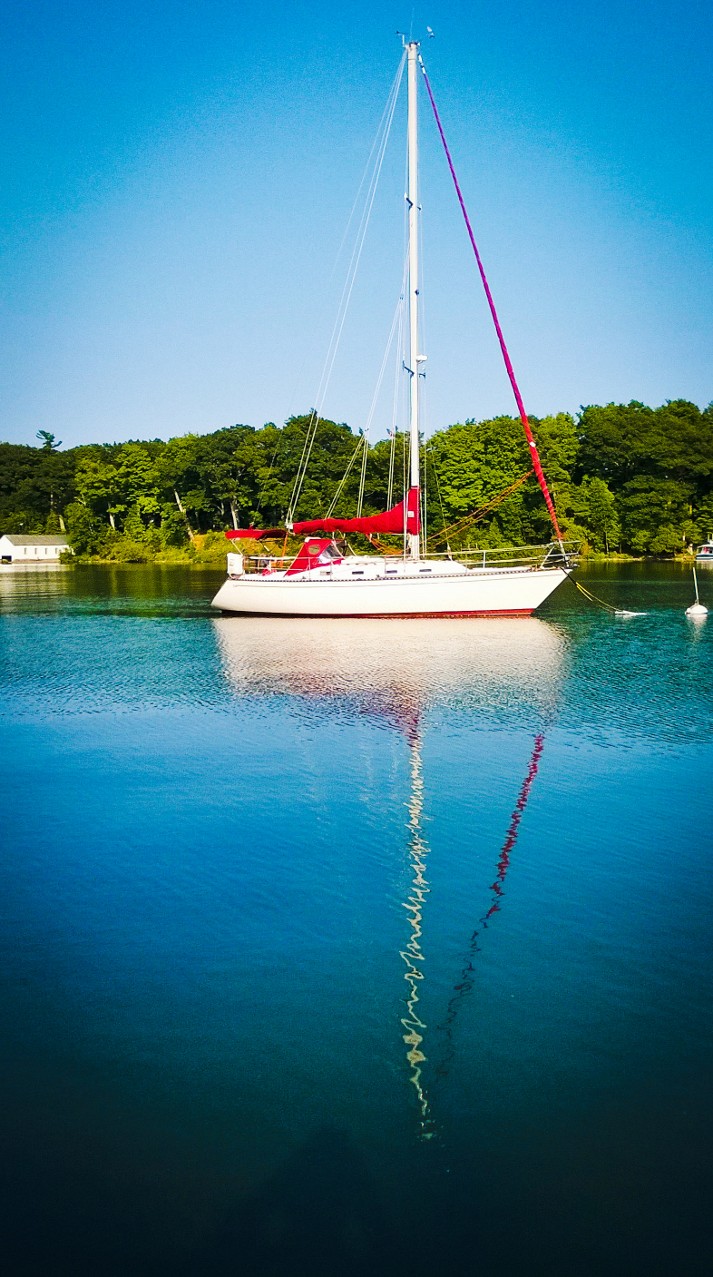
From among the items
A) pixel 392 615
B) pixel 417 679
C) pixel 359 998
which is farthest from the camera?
pixel 392 615

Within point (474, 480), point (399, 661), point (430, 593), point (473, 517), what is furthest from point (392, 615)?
point (474, 480)

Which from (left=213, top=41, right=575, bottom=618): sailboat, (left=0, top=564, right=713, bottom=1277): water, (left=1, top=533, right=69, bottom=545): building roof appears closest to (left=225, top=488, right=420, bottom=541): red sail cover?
(left=213, top=41, right=575, bottom=618): sailboat

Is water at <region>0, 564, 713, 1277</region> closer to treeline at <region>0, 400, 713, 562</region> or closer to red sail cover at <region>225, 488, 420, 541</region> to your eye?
red sail cover at <region>225, 488, 420, 541</region>

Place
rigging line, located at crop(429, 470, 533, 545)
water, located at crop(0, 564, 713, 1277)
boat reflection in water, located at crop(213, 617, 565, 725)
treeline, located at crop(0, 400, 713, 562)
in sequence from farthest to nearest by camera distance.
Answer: treeline, located at crop(0, 400, 713, 562)
rigging line, located at crop(429, 470, 533, 545)
boat reflection in water, located at crop(213, 617, 565, 725)
water, located at crop(0, 564, 713, 1277)

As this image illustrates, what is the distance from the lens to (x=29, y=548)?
434ft

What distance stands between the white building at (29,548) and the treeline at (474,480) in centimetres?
1570

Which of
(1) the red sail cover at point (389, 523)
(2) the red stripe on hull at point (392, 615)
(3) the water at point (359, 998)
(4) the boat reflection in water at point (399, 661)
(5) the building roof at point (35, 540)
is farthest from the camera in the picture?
(5) the building roof at point (35, 540)

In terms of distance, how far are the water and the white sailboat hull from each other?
18.8 meters

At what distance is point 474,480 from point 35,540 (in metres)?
69.9

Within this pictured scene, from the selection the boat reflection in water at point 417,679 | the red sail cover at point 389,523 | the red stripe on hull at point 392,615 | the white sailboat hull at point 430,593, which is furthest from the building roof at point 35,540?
the white sailboat hull at point 430,593

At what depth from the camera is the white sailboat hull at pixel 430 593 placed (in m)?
36.8

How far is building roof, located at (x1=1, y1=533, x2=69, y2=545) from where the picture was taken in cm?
13188

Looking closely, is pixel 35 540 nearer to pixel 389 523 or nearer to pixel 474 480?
pixel 474 480

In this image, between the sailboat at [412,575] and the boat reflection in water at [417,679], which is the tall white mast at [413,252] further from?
the boat reflection in water at [417,679]
